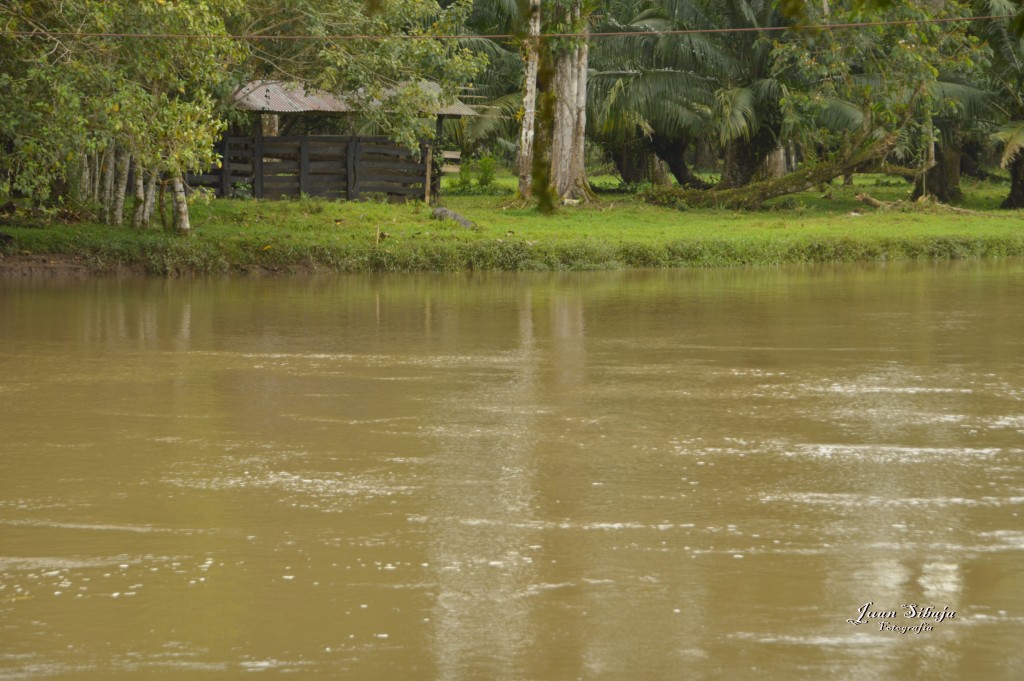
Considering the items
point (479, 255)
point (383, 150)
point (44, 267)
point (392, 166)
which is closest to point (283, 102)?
point (383, 150)

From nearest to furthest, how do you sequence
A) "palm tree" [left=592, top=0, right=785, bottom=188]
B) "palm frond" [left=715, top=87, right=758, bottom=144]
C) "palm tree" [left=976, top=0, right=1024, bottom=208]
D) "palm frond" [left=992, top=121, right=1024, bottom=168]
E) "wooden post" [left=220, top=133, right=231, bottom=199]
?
"wooden post" [left=220, top=133, right=231, bottom=199] → "palm frond" [left=992, top=121, right=1024, bottom=168] → "palm tree" [left=976, top=0, right=1024, bottom=208] → "palm frond" [left=715, top=87, right=758, bottom=144] → "palm tree" [left=592, top=0, right=785, bottom=188]

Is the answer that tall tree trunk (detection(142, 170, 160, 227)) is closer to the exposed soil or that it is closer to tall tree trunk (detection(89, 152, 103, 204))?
tall tree trunk (detection(89, 152, 103, 204))

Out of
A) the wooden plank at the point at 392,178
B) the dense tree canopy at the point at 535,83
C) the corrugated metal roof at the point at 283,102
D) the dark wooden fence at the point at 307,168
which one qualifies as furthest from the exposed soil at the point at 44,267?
the wooden plank at the point at 392,178

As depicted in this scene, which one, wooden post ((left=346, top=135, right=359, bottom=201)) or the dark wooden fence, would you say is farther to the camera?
wooden post ((left=346, top=135, right=359, bottom=201))

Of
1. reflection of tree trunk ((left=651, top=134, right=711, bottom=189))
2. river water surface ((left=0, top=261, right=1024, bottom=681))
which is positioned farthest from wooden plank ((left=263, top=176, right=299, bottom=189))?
river water surface ((left=0, top=261, right=1024, bottom=681))

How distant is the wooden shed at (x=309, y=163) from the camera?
24500mm

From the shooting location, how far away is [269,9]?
1861 cm

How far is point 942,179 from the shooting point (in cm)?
3188

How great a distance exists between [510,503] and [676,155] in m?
28.4

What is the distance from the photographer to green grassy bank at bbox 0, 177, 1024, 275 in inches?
719

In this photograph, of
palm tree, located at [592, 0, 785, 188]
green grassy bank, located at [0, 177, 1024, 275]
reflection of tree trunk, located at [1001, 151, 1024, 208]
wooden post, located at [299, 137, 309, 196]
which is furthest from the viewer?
reflection of tree trunk, located at [1001, 151, 1024, 208]

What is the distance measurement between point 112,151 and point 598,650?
16.1 meters

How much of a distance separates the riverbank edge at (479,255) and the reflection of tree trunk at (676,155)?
11.4 m

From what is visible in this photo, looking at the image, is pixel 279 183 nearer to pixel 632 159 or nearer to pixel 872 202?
pixel 872 202
